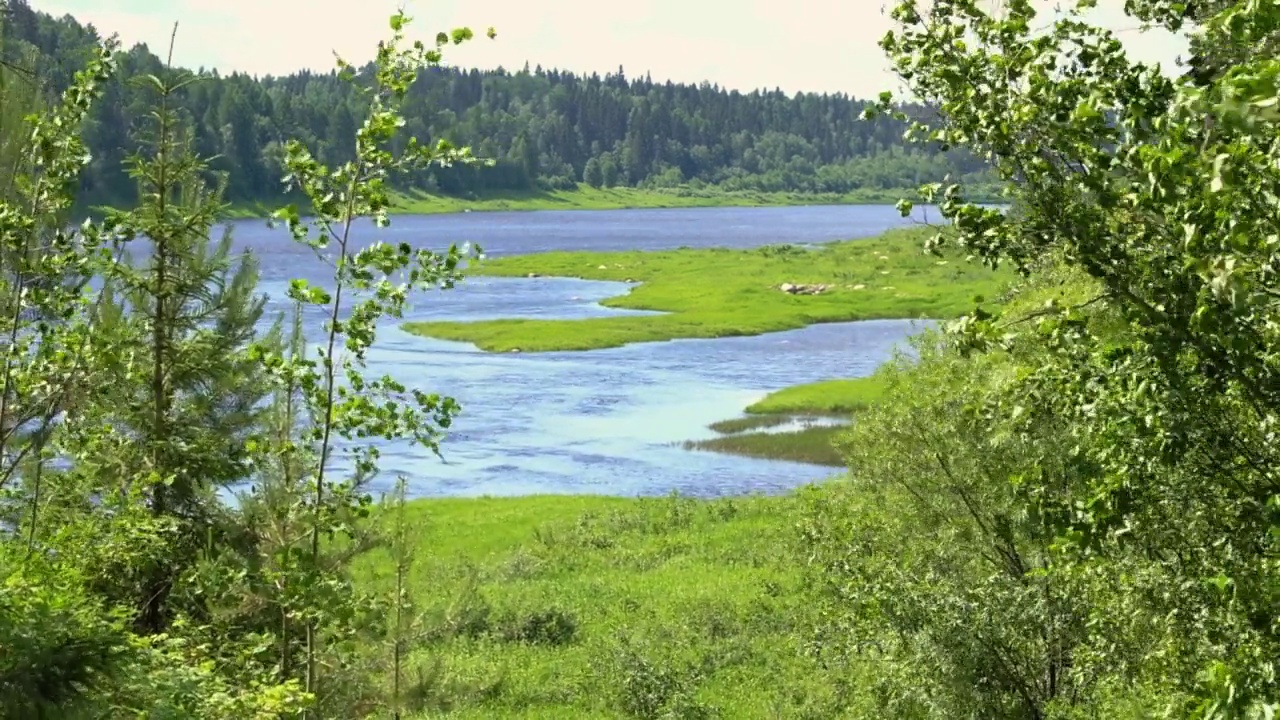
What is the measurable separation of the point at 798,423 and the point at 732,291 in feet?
160

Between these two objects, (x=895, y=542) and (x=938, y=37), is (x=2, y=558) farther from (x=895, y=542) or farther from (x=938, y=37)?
(x=895, y=542)

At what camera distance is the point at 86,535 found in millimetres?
13164

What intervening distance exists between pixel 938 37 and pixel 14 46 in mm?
12386

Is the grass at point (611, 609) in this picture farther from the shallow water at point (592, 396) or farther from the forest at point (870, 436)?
the shallow water at point (592, 396)

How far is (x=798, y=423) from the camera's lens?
196ft

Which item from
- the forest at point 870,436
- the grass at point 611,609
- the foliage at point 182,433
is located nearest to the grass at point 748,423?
the grass at point 611,609

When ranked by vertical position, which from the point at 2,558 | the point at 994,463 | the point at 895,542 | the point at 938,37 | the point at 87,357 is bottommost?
the point at 895,542

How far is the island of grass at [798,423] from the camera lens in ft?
180

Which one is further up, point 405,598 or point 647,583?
point 405,598

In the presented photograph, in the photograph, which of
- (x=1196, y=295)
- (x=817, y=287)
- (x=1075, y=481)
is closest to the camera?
(x=1196, y=295)

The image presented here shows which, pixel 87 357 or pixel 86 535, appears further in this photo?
pixel 86 535

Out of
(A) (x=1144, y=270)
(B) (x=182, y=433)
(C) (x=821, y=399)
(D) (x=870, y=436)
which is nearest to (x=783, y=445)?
(C) (x=821, y=399)

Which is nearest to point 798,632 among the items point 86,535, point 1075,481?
point 1075,481

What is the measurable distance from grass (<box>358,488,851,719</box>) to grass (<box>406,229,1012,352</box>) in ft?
84.4
